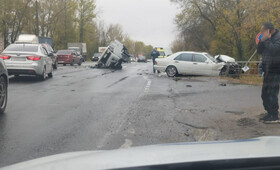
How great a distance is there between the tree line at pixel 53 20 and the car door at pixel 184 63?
28261 mm

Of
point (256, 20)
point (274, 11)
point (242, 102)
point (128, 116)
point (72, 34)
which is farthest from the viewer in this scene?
point (72, 34)

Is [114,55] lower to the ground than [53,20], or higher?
lower

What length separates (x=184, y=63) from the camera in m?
19.1

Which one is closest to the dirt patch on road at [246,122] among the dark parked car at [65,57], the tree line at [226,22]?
the tree line at [226,22]

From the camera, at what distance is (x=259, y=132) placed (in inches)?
231

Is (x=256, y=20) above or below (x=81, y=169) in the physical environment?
above

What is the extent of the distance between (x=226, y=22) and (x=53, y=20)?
123 feet

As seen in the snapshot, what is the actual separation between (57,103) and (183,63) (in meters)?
11.4

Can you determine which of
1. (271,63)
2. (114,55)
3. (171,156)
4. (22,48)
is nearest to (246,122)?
(271,63)

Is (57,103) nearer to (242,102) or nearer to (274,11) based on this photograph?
(242,102)

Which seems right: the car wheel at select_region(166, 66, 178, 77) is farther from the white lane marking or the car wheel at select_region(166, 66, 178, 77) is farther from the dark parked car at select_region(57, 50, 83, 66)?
the dark parked car at select_region(57, 50, 83, 66)

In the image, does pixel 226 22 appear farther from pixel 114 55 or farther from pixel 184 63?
pixel 184 63

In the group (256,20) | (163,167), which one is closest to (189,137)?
(163,167)

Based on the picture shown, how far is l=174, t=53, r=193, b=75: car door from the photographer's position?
19062 mm
